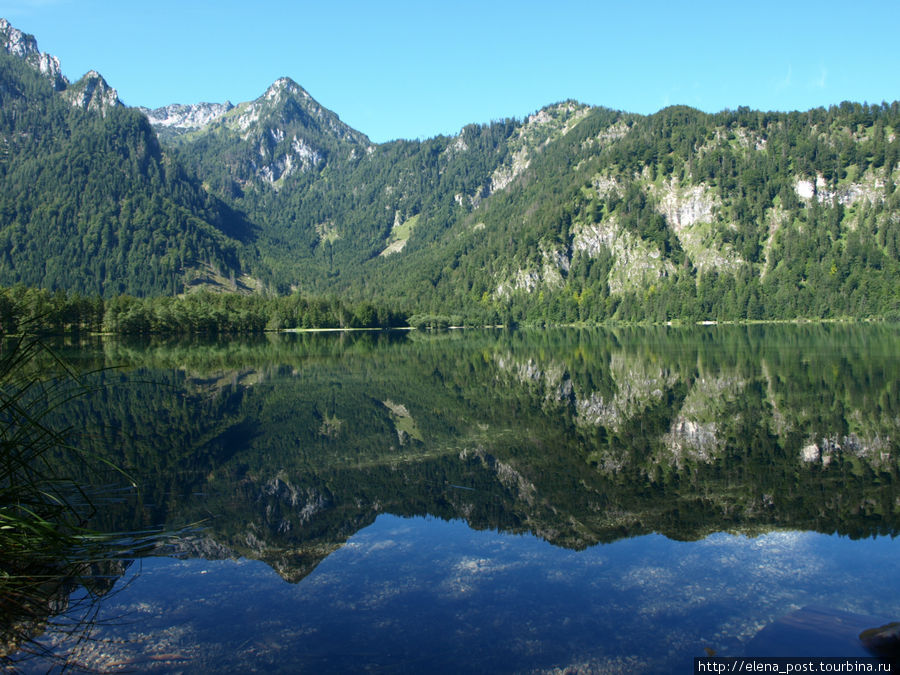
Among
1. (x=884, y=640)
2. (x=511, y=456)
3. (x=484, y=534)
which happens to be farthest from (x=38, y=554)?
(x=511, y=456)

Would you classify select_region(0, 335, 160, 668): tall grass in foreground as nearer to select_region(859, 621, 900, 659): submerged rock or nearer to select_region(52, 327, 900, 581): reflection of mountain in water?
select_region(52, 327, 900, 581): reflection of mountain in water

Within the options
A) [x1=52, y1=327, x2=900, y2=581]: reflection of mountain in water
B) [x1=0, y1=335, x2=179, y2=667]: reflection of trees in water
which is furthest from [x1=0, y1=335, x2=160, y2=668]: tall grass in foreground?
[x1=52, y1=327, x2=900, y2=581]: reflection of mountain in water

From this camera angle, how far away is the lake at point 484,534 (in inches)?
357

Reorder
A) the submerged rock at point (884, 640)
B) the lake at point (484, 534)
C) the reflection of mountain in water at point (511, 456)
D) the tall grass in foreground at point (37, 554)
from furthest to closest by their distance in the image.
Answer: the reflection of mountain in water at point (511, 456) < the lake at point (484, 534) < the submerged rock at point (884, 640) < the tall grass in foreground at point (37, 554)

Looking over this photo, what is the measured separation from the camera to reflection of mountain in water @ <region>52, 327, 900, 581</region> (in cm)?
1451

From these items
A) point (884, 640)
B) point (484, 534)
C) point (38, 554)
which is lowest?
point (484, 534)

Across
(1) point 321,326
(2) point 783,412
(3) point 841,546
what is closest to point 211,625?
(3) point 841,546

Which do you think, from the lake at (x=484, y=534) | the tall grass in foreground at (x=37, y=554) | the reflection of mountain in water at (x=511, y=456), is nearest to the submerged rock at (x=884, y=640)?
the lake at (x=484, y=534)

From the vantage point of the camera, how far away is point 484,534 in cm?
1425

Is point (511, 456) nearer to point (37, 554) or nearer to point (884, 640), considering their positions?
point (884, 640)

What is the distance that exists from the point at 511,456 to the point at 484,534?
6961mm

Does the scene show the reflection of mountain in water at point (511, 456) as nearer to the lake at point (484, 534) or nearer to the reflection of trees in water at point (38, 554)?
the lake at point (484, 534)

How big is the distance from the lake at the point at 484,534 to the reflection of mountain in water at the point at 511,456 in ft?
0.39

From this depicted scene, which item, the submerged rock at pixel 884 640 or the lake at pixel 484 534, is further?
the lake at pixel 484 534
